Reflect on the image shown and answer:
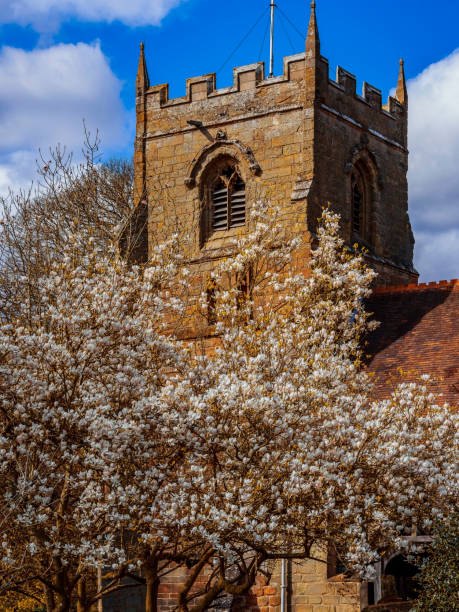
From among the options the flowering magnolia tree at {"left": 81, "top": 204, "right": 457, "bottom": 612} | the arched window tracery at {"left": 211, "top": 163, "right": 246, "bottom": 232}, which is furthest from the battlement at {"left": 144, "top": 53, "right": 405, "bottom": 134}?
the flowering magnolia tree at {"left": 81, "top": 204, "right": 457, "bottom": 612}

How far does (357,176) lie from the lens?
2888 cm

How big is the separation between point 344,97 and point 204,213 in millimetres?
5017

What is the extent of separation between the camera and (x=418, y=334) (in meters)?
24.2

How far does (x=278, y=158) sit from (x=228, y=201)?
77.7 inches

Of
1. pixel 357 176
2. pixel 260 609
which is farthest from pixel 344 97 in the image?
pixel 260 609

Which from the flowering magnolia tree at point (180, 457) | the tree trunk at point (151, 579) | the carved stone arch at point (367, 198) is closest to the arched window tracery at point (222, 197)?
the carved stone arch at point (367, 198)

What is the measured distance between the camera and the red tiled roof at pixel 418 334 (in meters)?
22.3

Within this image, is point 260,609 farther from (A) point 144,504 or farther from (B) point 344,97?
(B) point 344,97

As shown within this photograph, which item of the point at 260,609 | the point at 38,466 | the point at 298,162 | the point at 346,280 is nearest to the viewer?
the point at 38,466

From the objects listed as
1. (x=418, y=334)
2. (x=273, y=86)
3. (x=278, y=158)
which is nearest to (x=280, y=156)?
(x=278, y=158)

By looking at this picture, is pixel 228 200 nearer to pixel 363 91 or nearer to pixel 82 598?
pixel 363 91

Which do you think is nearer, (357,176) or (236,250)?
(236,250)

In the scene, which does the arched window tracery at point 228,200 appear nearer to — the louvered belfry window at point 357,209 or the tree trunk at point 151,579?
the louvered belfry window at point 357,209

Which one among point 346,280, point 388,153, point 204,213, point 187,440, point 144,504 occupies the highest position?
point 388,153
